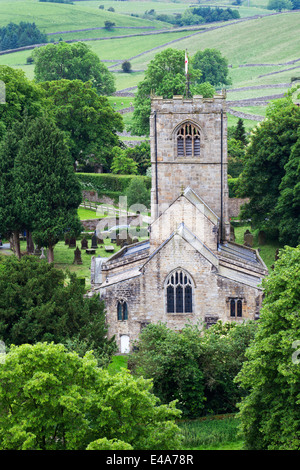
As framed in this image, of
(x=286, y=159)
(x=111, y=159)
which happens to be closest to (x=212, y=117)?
(x=286, y=159)

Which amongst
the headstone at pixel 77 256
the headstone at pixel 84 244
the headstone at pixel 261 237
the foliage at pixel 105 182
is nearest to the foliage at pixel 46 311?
the headstone at pixel 77 256

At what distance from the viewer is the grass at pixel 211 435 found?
35281 mm

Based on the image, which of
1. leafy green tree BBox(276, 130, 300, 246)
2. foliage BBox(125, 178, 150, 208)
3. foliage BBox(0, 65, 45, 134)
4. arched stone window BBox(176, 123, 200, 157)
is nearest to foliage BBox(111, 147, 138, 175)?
foliage BBox(125, 178, 150, 208)

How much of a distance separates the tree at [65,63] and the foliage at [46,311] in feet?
288

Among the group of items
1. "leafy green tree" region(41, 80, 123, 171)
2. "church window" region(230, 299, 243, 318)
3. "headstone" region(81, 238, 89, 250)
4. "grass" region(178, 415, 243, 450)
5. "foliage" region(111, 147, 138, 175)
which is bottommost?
"grass" region(178, 415, 243, 450)

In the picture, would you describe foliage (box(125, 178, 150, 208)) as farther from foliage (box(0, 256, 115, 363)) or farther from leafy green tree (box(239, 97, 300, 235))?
foliage (box(0, 256, 115, 363))

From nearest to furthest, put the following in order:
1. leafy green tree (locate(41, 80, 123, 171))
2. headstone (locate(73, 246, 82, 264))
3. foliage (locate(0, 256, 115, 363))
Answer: foliage (locate(0, 256, 115, 363)) → headstone (locate(73, 246, 82, 264)) → leafy green tree (locate(41, 80, 123, 171))

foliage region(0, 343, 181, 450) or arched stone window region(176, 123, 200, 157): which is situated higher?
arched stone window region(176, 123, 200, 157)

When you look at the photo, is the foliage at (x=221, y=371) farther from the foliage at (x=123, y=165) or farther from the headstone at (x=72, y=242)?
the foliage at (x=123, y=165)

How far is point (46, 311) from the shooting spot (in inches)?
1667

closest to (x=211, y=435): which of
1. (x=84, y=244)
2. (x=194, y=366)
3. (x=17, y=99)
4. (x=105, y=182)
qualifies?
(x=194, y=366)

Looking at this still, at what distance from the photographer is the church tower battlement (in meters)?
53.5

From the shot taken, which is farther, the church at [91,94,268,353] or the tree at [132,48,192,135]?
the tree at [132,48,192,135]

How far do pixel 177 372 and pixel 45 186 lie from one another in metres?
27.1
